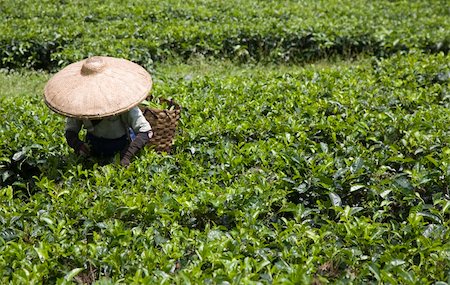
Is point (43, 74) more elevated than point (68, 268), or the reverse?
point (68, 268)

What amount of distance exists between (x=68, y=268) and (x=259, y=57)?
589 cm

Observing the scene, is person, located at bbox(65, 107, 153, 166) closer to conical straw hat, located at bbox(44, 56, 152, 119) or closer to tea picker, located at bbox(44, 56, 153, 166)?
tea picker, located at bbox(44, 56, 153, 166)

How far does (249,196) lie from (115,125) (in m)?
1.23

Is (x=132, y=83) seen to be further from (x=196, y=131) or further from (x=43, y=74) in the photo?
(x=43, y=74)

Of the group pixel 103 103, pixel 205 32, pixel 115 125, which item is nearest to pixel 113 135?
A: pixel 115 125

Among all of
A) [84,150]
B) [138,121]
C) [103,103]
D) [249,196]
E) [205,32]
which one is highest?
[103,103]

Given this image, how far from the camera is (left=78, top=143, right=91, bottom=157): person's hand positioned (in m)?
3.93

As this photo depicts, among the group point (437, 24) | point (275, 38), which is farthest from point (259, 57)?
point (437, 24)

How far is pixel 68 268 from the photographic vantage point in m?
2.93

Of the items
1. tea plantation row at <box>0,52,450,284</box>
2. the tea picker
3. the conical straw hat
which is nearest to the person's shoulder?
Answer: the tea picker

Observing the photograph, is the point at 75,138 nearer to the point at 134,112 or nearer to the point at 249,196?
the point at 134,112

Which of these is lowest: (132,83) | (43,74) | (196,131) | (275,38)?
(43,74)

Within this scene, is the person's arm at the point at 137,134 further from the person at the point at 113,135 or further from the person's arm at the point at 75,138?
the person's arm at the point at 75,138

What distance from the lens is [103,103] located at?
3.55 meters
